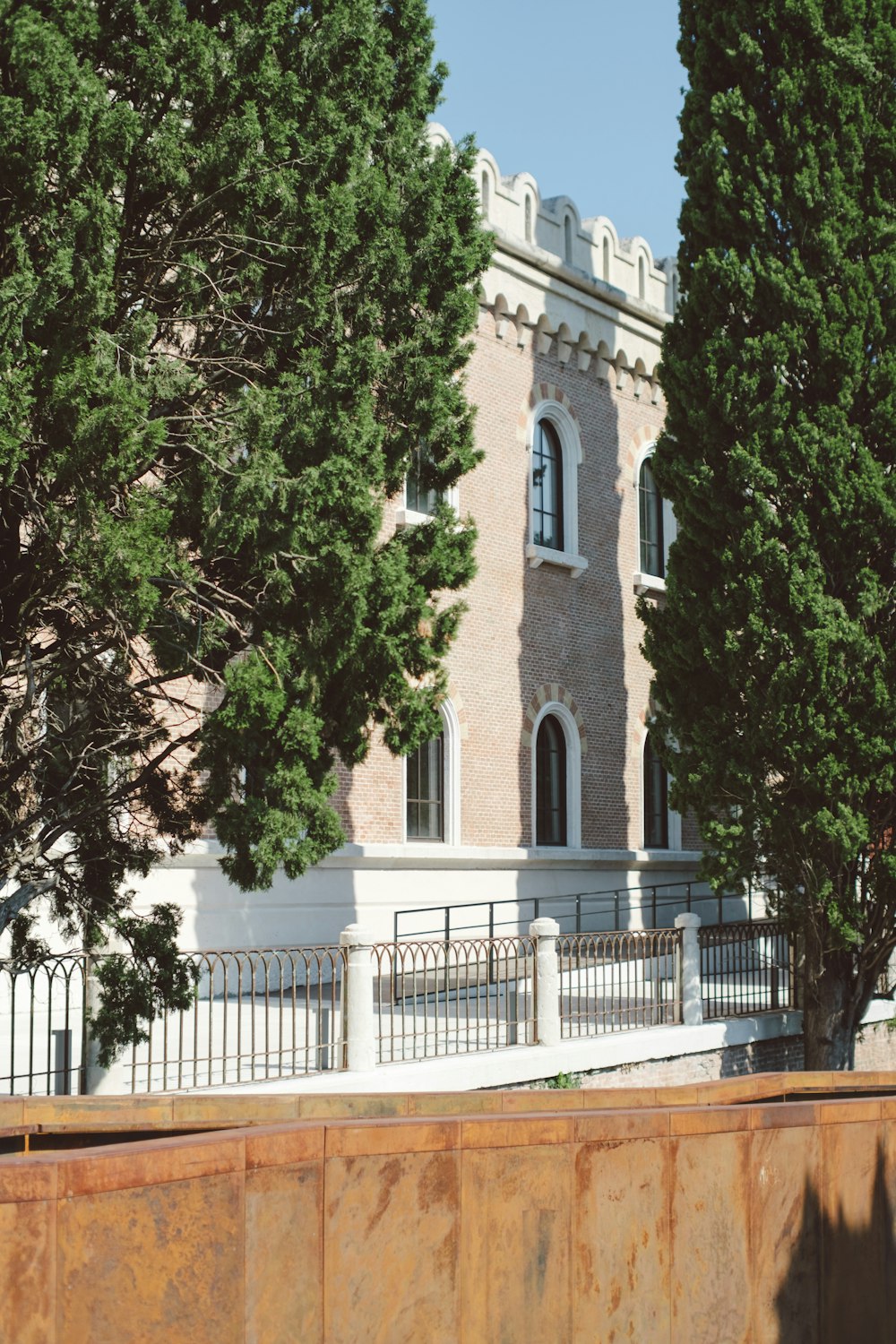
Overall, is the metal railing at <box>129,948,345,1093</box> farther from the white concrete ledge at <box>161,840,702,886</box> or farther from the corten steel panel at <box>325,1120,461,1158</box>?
the corten steel panel at <box>325,1120,461,1158</box>

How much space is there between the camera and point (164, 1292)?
4.23m

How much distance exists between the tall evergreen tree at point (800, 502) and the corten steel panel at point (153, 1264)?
34.8ft

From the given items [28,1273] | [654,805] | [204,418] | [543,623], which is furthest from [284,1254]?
[654,805]

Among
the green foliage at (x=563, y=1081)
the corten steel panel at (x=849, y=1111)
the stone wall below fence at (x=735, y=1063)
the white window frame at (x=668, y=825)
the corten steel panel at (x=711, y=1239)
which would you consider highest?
the white window frame at (x=668, y=825)

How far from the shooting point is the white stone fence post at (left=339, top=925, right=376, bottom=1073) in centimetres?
1123

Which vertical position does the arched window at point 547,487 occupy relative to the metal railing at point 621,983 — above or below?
above

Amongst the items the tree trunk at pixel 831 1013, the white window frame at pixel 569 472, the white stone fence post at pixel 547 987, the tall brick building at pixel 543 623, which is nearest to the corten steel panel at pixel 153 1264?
the white stone fence post at pixel 547 987

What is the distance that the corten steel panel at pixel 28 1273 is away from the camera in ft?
12.9

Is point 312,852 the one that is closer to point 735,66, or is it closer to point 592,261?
point 735,66

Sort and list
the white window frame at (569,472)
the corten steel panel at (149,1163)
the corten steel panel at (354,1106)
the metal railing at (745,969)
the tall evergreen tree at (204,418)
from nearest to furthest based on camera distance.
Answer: the corten steel panel at (149,1163)
the corten steel panel at (354,1106)
the tall evergreen tree at (204,418)
the metal railing at (745,969)
the white window frame at (569,472)

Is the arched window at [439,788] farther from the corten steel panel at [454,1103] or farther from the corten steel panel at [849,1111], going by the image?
the corten steel panel at [849,1111]

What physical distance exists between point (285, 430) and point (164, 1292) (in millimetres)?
5035

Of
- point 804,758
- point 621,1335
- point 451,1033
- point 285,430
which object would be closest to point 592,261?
point 804,758

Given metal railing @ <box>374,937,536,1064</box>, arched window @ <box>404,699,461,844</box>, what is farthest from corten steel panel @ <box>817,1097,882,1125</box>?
arched window @ <box>404,699,461,844</box>
